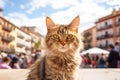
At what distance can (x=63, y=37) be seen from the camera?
2.78m

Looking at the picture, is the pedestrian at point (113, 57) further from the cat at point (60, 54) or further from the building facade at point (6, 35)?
the building facade at point (6, 35)

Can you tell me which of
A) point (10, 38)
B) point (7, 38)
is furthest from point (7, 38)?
point (10, 38)

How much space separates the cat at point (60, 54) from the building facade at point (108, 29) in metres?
57.7

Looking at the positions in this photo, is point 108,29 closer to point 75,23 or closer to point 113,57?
point 113,57

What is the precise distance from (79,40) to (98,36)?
221 ft

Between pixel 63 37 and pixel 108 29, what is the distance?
62.7 metres

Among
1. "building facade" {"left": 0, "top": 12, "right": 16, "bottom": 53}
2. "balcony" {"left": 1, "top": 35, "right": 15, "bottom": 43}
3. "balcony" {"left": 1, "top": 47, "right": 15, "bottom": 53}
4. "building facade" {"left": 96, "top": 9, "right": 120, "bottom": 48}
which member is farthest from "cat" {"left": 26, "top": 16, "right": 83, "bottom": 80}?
"building facade" {"left": 96, "top": 9, "right": 120, "bottom": 48}

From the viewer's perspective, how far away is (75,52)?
2.87 meters

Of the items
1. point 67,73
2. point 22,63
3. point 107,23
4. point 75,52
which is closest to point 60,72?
point 67,73

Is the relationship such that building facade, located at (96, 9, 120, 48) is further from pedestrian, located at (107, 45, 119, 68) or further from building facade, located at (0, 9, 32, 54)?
pedestrian, located at (107, 45, 119, 68)

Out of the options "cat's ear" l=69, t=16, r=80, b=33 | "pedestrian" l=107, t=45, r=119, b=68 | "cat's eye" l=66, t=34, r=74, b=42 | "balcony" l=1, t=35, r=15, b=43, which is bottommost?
"pedestrian" l=107, t=45, r=119, b=68

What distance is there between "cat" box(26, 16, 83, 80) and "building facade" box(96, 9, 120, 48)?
57729 millimetres

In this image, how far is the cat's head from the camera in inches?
109

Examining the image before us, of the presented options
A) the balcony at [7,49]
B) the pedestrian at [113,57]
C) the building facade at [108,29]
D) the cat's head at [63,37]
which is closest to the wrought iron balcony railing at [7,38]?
the balcony at [7,49]
